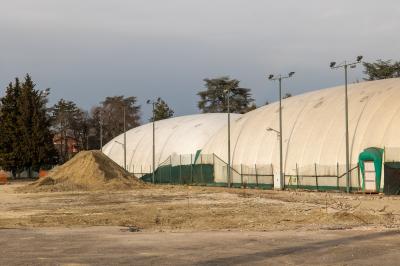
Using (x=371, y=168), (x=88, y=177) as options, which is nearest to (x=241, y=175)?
(x=88, y=177)

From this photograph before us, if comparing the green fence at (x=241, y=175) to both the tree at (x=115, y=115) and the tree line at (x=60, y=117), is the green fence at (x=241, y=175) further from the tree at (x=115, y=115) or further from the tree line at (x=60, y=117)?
the tree at (x=115, y=115)

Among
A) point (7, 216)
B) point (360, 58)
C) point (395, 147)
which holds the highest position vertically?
point (360, 58)

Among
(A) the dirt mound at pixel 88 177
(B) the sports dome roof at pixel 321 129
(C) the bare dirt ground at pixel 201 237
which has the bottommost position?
(C) the bare dirt ground at pixel 201 237

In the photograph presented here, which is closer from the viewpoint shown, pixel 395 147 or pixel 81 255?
pixel 81 255

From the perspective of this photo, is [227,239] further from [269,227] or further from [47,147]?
[47,147]

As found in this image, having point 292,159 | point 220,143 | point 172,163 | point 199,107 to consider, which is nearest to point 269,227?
point 292,159

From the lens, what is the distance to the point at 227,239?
57.5ft

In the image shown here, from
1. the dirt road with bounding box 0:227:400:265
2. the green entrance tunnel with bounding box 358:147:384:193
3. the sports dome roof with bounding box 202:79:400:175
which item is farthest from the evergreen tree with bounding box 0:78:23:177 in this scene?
the dirt road with bounding box 0:227:400:265

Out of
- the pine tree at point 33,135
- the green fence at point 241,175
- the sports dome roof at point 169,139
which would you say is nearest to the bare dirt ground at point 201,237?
the green fence at point 241,175

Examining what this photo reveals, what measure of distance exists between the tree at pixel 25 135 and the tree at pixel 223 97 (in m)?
44.5

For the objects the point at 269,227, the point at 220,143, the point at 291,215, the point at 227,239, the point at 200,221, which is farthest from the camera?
the point at 220,143

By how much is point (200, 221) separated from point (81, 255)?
33.1ft

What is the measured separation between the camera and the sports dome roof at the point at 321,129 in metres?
50.4

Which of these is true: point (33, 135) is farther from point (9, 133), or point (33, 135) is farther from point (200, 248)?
point (200, 248)
